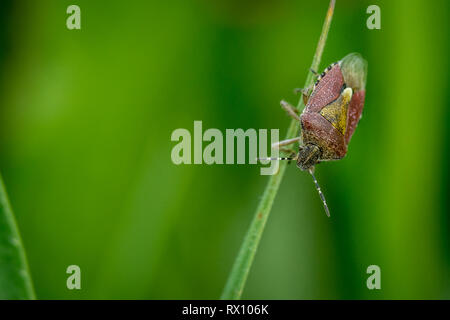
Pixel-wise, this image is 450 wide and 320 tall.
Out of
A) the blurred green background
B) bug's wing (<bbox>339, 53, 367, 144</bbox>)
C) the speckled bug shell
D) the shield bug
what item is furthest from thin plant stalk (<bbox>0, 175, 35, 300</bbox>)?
bug's wing (<bbox>339, 53, 367, 144</bbox>)

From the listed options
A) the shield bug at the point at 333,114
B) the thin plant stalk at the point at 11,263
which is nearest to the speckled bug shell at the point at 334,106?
the shield bug at the point at 333,114

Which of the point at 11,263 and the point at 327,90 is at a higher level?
the point at 327,90

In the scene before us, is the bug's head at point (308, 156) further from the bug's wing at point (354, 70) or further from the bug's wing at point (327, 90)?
the bug's wing at point (354, 70)

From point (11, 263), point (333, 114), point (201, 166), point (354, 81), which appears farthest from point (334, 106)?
point (11, 263)

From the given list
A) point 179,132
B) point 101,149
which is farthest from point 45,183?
point 179,132

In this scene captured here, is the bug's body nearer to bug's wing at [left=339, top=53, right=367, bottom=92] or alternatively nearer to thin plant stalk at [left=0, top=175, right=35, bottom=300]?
bug's wing at [left=339, top=53, right=367, bottom=92]

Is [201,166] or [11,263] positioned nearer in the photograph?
[11,263]

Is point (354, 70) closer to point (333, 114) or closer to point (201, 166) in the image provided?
point (333, 114)
